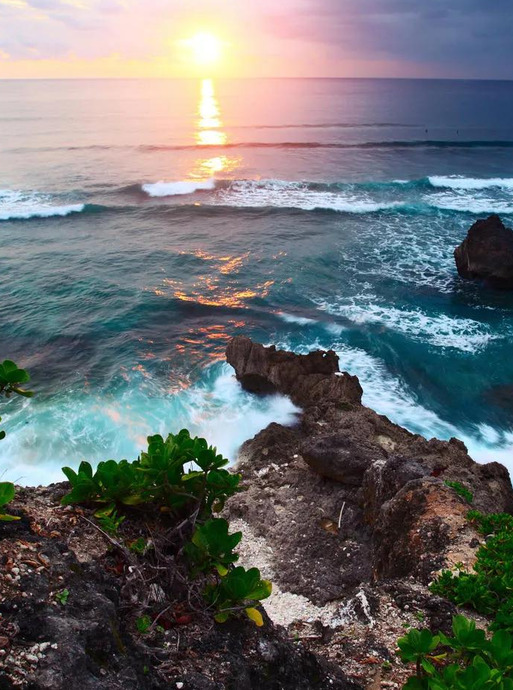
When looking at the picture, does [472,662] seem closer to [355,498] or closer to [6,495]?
[6,495]

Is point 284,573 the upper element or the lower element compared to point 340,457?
lower

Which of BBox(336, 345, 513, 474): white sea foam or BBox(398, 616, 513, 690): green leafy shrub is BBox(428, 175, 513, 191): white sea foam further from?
BBox(398, 616, 513, 690): green leafy shrub

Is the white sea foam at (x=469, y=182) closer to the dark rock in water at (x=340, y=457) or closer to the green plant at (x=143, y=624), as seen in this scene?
the dark rock in water at (x=340, y=457)

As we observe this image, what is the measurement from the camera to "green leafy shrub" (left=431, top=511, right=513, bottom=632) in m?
4.48

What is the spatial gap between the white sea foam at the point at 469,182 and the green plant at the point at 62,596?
129 ft

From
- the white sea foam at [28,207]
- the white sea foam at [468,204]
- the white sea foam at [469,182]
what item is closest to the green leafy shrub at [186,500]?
the white sea foam at [28,207]

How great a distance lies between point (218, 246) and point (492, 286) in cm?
1233

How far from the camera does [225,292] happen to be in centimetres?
2000

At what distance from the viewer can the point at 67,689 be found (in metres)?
2.36

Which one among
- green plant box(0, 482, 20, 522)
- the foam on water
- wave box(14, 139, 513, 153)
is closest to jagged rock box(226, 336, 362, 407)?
the foam on water

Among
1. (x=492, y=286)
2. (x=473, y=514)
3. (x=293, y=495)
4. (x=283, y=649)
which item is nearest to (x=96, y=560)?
(x=283, y=649)

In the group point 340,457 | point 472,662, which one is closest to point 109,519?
point 472,662

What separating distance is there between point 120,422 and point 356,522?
690 centimetres

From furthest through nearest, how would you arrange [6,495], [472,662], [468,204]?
Answer: 1. [468,204]
2. [6,495]
3. [472,662]
